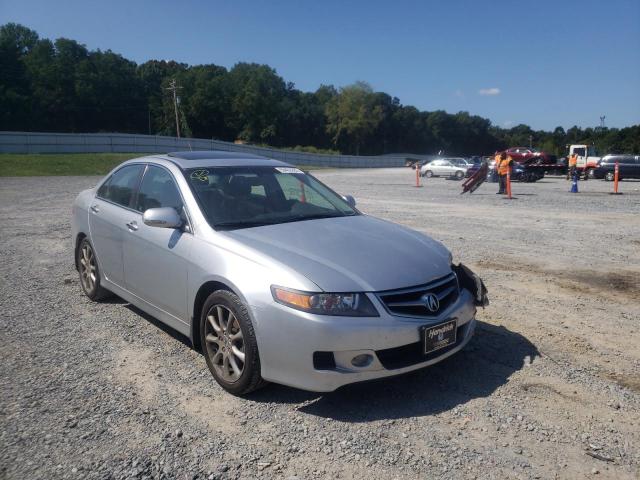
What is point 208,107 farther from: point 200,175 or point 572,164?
point 200,175

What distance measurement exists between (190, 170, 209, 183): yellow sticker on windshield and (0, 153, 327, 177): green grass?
31973 mm

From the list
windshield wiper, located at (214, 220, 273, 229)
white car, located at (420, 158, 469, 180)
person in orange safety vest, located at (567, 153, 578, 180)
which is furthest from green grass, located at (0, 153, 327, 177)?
windshield wiper, located at (214, 220, 273, 229)

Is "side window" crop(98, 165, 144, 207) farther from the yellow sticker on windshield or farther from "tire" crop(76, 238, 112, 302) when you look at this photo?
the yellow sticker on windshield

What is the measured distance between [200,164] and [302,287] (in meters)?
2.08

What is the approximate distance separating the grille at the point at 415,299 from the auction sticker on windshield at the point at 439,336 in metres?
0.10

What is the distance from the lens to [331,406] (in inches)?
142

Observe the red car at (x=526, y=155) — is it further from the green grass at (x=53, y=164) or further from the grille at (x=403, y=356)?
the grille at (x=403, y=356)

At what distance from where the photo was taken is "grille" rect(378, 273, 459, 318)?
3.46 metres

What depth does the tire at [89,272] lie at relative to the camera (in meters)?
5.78

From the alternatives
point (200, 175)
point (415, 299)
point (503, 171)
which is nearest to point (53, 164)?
point (503, 171)

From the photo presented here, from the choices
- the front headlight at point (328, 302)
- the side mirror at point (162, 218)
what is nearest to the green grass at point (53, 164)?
the side mirror at point (162, 218)

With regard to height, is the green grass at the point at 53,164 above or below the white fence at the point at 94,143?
below

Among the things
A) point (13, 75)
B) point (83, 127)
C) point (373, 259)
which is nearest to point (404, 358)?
point (373, 259)

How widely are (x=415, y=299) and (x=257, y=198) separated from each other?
71.4 inches
